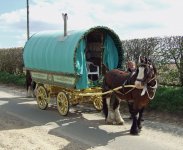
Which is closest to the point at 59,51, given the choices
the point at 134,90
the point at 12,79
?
the point at 134,90

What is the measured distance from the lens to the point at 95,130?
1175 centimetres

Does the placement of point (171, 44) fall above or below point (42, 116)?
above

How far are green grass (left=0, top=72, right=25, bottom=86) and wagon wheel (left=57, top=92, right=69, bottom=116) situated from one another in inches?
424

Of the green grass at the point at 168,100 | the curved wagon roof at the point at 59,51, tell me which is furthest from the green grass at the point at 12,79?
the green grass at the point at 168,100

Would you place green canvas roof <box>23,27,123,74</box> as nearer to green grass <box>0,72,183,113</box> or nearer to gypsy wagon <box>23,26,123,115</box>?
gypsy wagon <box>23,26,123,115</box>

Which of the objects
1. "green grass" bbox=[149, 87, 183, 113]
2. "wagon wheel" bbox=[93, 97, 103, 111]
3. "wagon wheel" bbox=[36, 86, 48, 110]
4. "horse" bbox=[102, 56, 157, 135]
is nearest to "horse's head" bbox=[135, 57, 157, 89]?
"horse" bbox=[102, 56, 157, 135]

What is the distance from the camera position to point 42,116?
14.3 m

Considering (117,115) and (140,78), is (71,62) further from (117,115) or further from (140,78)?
(140,78)

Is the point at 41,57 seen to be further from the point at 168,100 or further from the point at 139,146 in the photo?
the point at 139,146

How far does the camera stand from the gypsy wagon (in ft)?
45.1

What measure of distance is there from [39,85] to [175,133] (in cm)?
669

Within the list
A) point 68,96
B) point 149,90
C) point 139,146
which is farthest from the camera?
point 68,96

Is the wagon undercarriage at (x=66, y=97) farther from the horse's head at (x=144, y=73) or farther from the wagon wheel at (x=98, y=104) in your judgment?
the horse's head at (x=144, y=73)

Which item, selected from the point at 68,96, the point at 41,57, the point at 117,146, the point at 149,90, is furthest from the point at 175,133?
the point at 41,57
